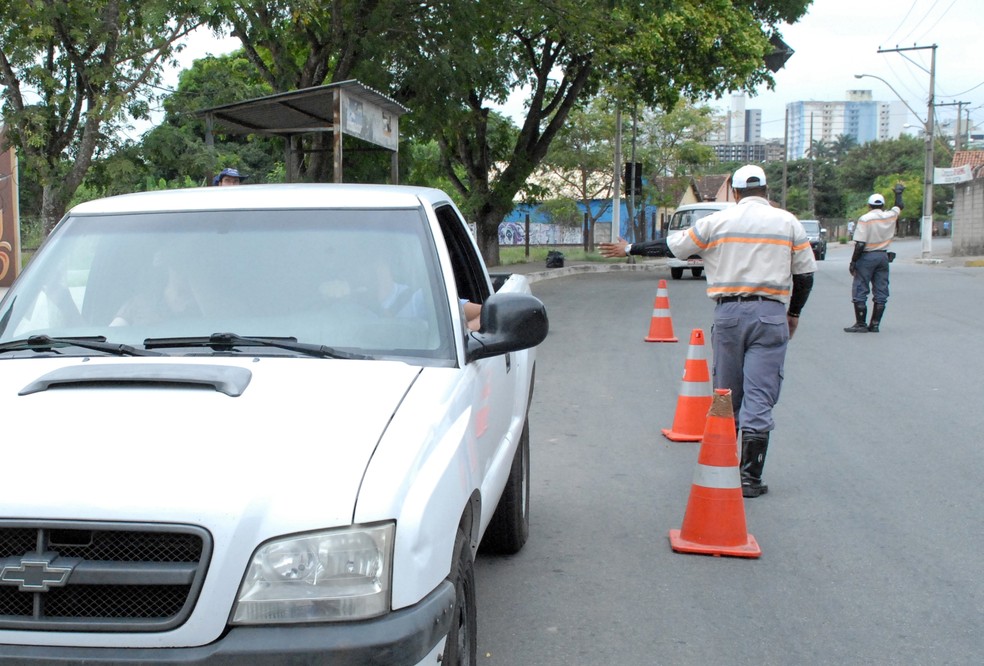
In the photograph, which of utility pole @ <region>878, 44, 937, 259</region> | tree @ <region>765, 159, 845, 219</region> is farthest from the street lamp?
tree @ <region>765, 159, 845, 219</region>

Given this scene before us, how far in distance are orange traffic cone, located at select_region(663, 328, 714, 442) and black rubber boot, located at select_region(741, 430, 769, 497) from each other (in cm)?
147

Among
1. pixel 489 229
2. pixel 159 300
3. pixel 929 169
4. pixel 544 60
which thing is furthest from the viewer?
pixel 929 169

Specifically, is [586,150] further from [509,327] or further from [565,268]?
[509,327]

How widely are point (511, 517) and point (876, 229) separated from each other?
10805mm

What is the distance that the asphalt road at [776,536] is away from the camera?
4195 mm

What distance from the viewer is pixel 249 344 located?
11.2 feet

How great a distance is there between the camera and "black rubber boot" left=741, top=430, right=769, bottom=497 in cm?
615

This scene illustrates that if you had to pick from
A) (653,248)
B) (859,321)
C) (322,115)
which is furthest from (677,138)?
(653,248)

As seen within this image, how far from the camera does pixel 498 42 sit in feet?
74.0

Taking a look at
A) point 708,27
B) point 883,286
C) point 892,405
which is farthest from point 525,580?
point 708,27

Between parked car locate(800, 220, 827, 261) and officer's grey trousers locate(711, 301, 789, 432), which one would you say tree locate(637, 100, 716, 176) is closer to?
parked car locate(800, 220, 827, 261)

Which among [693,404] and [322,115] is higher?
[322,115]

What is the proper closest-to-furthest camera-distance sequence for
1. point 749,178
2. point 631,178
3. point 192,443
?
point 192,443 → point 749,178 → point 631,178

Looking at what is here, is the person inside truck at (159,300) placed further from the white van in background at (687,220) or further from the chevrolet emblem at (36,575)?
the white van in background at (687,220)
